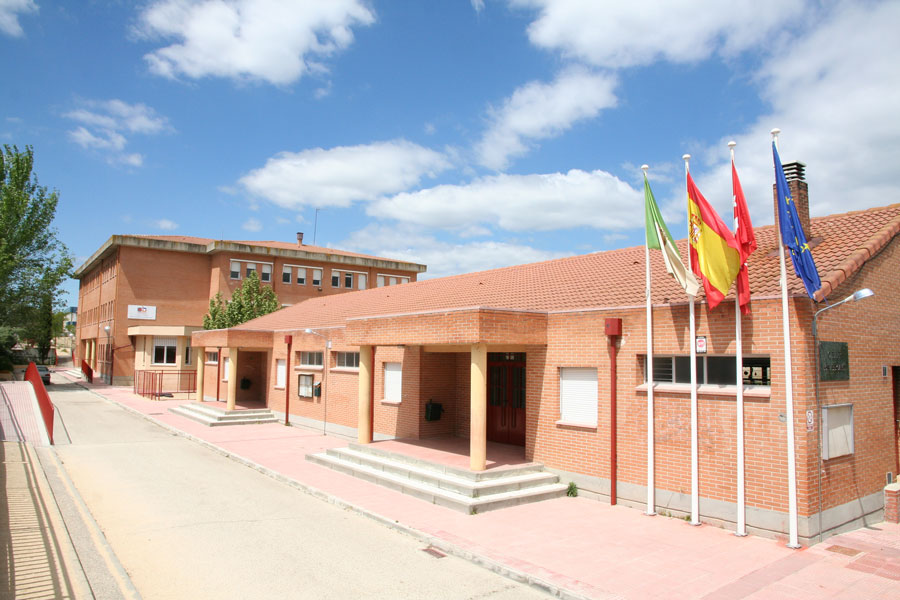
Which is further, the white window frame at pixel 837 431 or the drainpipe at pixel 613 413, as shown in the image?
the drainpipe at pixel 613 413

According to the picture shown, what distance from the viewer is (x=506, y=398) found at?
1488cm

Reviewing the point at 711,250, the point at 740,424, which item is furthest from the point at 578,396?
the point at 711,250

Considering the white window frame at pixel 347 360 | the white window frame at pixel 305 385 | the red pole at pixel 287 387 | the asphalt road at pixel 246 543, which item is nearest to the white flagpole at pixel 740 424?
the asphalt road at pixel 246 543

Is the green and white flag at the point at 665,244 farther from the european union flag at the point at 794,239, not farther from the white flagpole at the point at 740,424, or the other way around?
the european union flag at the point at 794,239

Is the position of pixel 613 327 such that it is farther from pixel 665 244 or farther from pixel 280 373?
pixel 280 373

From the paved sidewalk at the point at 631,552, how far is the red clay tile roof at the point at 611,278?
12.0 ft

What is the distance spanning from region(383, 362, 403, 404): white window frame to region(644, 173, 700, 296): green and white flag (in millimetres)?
8174

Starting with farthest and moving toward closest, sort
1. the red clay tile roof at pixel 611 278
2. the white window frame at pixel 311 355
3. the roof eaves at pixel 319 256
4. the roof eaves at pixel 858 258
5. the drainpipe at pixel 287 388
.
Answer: the roof eaves at pixel 319 256
the drainpipe at pixel 287 388
the white window frame at pixel 311 355
the red clay tile roof at pixel 611 278
the roof eaves at pixel 858 258

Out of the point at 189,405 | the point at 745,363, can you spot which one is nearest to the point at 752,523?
the point at 745,363

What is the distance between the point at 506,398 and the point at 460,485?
4288 millimetres

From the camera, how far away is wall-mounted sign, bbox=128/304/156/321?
138ft

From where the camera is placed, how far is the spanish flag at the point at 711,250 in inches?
365

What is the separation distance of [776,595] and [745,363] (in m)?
3.71

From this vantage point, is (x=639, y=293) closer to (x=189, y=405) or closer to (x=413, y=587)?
(x=413, y=587)
